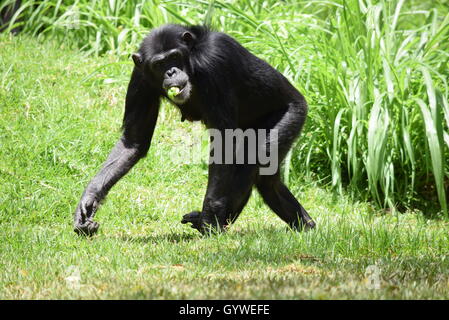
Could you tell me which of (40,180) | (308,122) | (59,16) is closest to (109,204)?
(40,180)

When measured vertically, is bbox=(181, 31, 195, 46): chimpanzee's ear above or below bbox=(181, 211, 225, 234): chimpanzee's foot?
above

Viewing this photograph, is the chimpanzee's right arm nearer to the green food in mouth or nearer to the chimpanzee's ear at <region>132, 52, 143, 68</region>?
the chimpanzee's ear at <region>132, 52, 143, 68</region>

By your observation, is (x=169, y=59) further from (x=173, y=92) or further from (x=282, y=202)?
(x=282, y=202)

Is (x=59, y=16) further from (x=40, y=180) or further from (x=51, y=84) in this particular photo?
(x=40, y=180)

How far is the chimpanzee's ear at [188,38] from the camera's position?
5.41 metres

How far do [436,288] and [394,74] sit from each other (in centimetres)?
350

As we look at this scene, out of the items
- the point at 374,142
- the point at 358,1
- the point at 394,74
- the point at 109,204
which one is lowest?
the point at 109,204

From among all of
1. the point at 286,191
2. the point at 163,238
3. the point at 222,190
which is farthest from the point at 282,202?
the point at 163,238

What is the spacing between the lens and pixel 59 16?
34.4 ft

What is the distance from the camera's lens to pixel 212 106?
5172mm

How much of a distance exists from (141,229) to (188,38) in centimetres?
176

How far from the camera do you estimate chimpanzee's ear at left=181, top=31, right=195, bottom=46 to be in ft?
17.7

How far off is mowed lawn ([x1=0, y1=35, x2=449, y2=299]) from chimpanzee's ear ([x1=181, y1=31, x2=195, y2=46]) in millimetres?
1531

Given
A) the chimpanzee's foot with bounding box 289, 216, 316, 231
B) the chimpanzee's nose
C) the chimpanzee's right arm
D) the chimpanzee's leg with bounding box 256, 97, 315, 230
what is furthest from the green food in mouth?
the chimpanzee's foot with bounding box 289, 216, 316, 231
